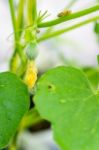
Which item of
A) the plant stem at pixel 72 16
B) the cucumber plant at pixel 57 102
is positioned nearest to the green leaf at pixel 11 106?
the cucumber plant at pixel 57 102

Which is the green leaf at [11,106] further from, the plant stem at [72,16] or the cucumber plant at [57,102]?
the plant stem at [72,16]

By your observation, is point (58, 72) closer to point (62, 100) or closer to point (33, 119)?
point (62, 100)

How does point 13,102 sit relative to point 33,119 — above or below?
above

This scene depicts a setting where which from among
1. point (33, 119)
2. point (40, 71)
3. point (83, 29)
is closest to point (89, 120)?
point (33, 119)

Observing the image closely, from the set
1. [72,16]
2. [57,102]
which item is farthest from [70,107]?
[72,16]

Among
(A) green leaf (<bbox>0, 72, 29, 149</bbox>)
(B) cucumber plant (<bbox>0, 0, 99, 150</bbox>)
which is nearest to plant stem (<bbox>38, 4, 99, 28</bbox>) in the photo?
(B) cucumber plant (<bbox>0, 0, 99, 150</bbox>)

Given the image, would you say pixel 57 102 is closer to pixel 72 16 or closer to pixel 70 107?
pixel 70 107
